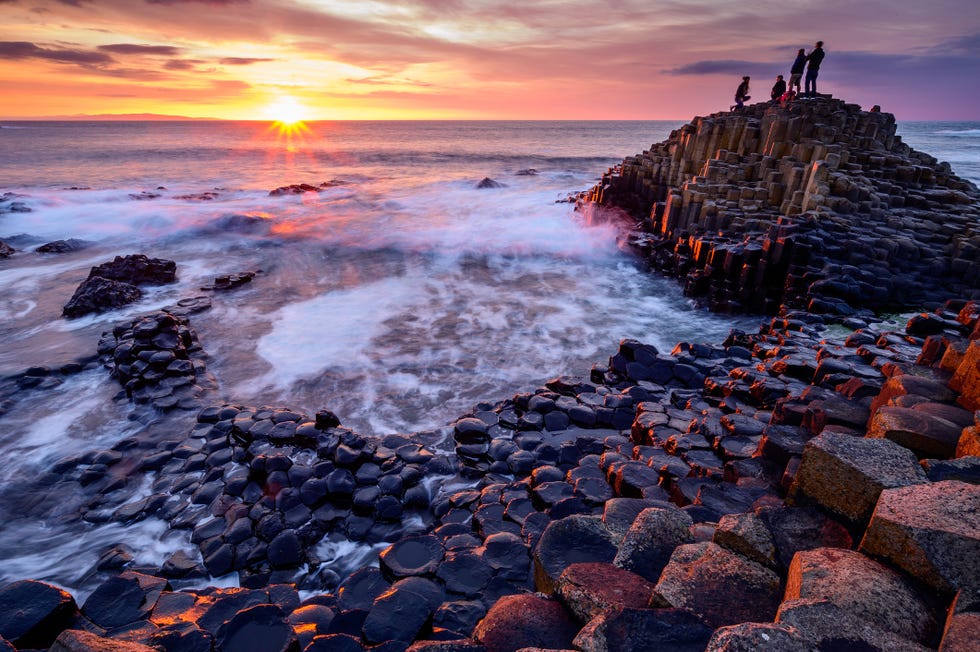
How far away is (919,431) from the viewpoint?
3584mm

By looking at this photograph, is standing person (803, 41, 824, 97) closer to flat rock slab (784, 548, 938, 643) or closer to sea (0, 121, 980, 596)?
sea (0, 121, 980, 596)

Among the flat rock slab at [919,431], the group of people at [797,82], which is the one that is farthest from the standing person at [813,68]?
the flat rock slab at [919,431]

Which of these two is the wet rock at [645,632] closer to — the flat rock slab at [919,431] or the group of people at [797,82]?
the flat rock slab at [919,431]

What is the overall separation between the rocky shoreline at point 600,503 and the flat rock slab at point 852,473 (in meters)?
0.01

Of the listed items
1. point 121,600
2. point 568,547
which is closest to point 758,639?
point 568,547

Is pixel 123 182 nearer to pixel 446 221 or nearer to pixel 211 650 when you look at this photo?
pixel 446 221

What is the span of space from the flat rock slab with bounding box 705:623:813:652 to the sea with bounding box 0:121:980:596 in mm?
4150

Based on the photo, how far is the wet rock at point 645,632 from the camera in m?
2.26

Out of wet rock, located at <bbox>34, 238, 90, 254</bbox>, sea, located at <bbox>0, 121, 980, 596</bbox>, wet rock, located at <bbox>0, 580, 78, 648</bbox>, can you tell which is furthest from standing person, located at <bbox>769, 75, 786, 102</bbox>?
wet rock, located at <bbox>34, 238, 90, 254</bbox>

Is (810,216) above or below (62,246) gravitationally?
above

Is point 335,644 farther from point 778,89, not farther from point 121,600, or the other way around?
point 778,89

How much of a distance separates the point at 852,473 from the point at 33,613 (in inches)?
217

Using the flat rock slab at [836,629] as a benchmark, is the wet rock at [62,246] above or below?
below

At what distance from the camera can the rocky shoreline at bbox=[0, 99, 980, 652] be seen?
2424 mm
